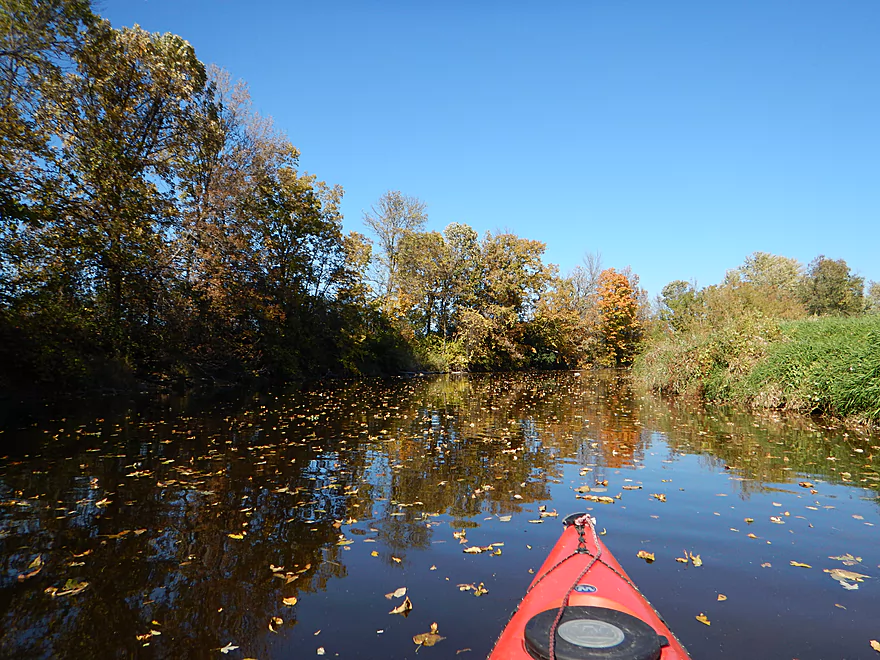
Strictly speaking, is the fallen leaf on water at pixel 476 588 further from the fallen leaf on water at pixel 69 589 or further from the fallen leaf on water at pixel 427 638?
the fallen leaf on water at pixel 69 589

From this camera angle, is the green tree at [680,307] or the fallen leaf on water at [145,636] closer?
the fallen leaf on water at [145,636]

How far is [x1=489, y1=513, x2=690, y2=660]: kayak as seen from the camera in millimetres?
2178

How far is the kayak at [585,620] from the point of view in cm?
218

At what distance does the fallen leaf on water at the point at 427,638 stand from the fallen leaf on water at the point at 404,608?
294mm

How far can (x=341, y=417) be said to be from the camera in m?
12.8

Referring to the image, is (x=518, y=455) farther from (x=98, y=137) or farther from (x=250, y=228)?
(x=250, y=228)

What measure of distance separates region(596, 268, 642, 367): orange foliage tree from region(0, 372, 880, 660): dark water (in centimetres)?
3677

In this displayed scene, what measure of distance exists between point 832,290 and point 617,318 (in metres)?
17.0

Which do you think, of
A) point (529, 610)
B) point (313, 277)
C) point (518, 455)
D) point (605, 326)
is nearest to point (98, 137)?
point (313, 277)

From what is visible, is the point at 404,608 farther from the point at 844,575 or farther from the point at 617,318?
the point at 617,318

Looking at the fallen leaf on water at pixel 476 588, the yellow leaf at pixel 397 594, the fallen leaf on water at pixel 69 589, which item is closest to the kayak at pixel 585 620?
the fallen leaf on water at pixel 476 588

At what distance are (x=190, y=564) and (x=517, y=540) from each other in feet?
9.72

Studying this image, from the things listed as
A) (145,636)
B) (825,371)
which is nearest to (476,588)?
(145,636)

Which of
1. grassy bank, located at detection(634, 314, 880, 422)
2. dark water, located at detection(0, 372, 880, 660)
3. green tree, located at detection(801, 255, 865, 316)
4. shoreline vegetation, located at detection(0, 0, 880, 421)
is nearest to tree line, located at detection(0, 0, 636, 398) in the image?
shoreline vegetation, located at detection(0, 0, 880, 421)
